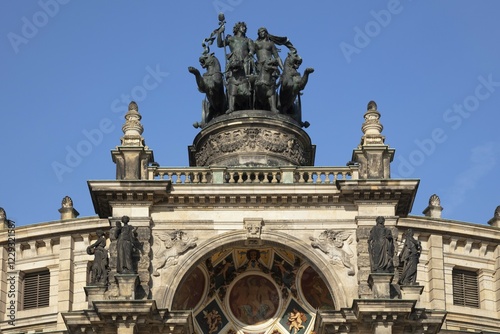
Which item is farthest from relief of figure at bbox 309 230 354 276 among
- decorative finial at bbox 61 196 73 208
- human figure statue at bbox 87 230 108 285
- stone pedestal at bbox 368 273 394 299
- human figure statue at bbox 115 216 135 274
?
decorative finial at bbox 61 196 73 208

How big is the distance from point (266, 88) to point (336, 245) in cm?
618

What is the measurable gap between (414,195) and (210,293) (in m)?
6.67

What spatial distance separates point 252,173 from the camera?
148ft

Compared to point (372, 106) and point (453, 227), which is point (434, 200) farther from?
point (372, 106)

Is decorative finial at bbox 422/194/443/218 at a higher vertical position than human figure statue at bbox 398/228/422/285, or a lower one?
higher

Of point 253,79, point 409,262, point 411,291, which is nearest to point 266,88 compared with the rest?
point 253,79

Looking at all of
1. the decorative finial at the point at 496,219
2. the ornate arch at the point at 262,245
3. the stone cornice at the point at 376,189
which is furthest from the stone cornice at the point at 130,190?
the decorative finial at the point at 496,219

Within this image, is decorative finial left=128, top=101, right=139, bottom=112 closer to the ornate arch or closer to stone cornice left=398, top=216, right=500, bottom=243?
the ornate arch

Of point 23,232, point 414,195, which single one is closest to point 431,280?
point 414,195

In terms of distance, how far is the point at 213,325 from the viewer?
45312 mm

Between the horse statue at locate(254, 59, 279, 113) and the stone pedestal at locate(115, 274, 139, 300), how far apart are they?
7766 mm

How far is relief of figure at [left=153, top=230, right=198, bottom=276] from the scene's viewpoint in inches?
1716

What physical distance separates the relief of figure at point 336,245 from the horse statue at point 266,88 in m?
5.20

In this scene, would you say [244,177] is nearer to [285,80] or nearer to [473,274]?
[285,80]
